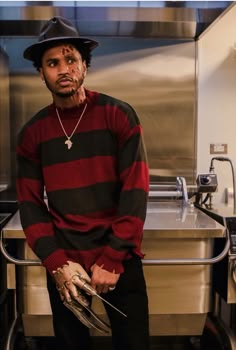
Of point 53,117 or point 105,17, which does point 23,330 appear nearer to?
point 53,117

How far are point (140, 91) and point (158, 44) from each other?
0.86 ft

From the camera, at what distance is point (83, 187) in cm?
99

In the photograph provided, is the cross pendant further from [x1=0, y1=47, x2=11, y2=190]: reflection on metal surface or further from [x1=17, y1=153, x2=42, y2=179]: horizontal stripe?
[x1=0, y1=47, x2=11, y2=190]: reflection on metal surface

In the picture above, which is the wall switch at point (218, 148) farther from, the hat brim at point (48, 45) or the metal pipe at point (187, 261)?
the hat brim at point (48, 45)

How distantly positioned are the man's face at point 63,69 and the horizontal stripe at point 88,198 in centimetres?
26

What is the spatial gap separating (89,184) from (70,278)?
0.25m

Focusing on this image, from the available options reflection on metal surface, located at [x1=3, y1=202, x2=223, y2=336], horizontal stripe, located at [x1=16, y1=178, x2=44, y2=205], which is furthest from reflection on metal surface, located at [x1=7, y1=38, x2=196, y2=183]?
horizontal stripe, located at [x1=16, y1=178, x2=44, y2=205]

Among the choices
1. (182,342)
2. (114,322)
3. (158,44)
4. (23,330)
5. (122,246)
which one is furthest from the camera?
(158,44)

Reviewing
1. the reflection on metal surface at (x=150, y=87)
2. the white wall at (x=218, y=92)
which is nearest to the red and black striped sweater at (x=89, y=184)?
the reflection on metal surface at (x=150, y=87)

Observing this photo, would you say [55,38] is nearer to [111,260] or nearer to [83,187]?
[83,187]

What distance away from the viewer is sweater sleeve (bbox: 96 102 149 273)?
0.93 meters

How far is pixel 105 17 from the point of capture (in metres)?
1.67

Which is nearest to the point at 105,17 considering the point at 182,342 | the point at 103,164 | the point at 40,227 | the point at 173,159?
the point at 173,159

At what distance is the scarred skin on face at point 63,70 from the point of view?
96 centimetres
